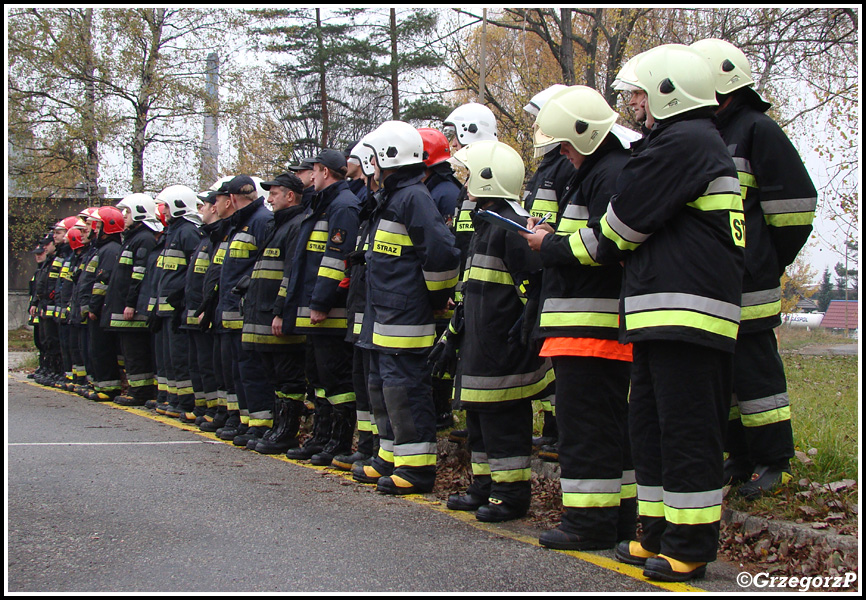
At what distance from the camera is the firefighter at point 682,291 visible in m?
3.95

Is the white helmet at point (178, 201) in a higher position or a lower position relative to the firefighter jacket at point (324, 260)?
higher

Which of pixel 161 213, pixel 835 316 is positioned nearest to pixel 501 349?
pixel 161 213

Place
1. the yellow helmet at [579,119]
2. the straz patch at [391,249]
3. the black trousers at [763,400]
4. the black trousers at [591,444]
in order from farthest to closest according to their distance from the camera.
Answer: the straz patch at [391,249]
the black trousers at [763,400]
the yellow helmet at [579,119]
the black trousers at [591,444]

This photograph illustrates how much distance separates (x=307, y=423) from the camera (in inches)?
369

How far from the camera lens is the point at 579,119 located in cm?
473

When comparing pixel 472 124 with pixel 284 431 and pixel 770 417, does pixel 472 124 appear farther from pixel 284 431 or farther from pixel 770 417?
pixel 770 417

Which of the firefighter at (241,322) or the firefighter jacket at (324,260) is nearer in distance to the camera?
the firefighter jacket at (324,260)

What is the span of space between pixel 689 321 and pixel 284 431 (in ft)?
16.3

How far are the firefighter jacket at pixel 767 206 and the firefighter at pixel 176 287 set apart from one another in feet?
22.7

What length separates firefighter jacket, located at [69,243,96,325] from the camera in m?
13.1

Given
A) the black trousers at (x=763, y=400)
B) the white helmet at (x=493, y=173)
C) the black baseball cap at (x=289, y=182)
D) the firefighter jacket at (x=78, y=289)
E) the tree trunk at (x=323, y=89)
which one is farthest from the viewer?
the tree trunk at (x=323, y=89)

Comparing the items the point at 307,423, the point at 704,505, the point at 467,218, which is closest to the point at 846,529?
the point at 704,505

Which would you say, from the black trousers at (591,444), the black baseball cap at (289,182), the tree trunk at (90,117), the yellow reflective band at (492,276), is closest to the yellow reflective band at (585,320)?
the black trousers at (591,444)

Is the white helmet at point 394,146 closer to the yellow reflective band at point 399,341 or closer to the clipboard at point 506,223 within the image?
the yellow reflective band at point 399,341
